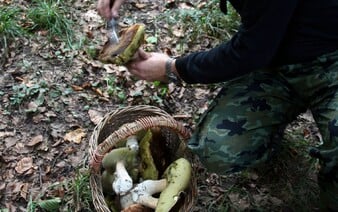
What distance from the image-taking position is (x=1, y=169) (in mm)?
2289

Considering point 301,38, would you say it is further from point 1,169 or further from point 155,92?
point 1,169

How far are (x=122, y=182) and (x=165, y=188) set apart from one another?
0.17 metres

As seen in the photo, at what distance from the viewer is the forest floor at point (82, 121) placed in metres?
2.20

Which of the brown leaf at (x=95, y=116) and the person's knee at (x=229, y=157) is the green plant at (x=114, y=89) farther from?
the person's knee at (x=229, y=157)

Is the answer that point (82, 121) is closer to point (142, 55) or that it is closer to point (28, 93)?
point (28, 93)

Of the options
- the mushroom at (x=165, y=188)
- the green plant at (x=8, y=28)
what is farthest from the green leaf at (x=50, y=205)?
the green plant at (x=8, y=28)

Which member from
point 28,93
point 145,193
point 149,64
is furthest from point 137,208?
point 28,93

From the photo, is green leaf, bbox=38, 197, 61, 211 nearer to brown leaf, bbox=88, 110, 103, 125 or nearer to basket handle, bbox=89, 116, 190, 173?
basket handle, bbox=89, 116, 190, 173

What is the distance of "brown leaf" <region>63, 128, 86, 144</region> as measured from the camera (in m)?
2.41

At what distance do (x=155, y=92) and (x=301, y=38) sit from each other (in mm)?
1062

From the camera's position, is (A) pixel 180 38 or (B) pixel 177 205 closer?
(B) pixel 177 205

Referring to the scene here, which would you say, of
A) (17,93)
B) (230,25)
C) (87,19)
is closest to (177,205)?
(17,93)

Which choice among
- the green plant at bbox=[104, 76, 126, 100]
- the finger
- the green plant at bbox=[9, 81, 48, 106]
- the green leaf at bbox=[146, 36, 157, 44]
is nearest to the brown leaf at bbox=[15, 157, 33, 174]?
the green plant at bbox=[9, 81, 48, 106]

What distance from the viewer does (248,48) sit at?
5.51ft
